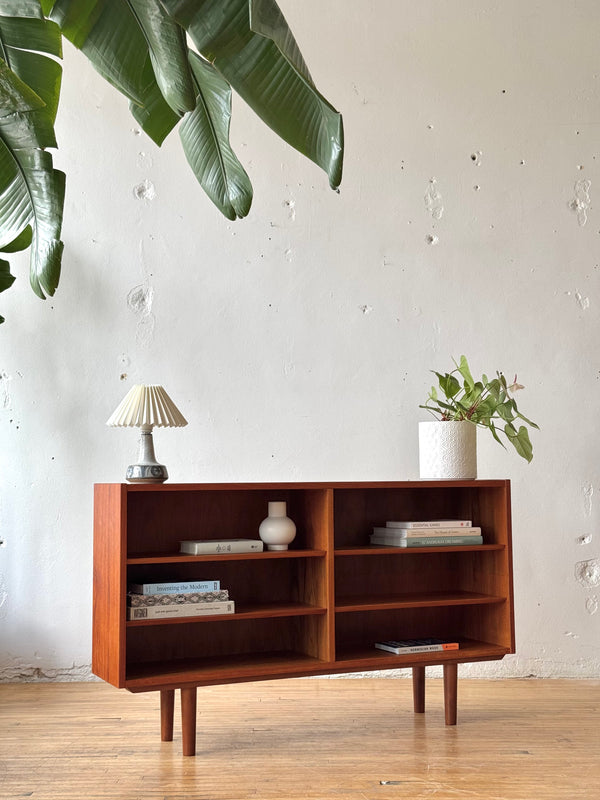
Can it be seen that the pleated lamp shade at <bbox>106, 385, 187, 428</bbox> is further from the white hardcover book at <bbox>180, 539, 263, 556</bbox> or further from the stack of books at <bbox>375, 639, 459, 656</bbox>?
the stack of books at <bbox>375, 639, 459, 656</bbox>

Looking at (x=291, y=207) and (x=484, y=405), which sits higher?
(x=291, y=207)

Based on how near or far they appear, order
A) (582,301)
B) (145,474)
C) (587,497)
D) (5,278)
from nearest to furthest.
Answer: (5,278)
(145,474)
(587,497)
(582,301)

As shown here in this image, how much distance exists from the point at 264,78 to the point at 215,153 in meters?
0.41

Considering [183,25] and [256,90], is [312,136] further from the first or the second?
[183,25]

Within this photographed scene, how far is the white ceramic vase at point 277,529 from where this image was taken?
127 inches

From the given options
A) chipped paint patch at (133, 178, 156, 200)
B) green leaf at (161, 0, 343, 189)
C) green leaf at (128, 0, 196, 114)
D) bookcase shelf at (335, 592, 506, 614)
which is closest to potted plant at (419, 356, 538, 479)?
bookcase shelf at (335, 592, 506, 614)

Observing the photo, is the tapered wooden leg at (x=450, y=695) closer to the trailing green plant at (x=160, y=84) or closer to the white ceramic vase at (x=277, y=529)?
the white ceramic vase at (x=277, y=529)

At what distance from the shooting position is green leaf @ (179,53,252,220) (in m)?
1.39

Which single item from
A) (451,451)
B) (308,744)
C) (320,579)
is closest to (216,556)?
(320,579)

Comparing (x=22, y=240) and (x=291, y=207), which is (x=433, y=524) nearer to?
(x=291, y=207)

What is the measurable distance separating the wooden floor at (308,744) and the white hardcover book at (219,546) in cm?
70

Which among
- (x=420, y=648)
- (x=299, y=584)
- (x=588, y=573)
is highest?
Answer: (x=299, y=584)

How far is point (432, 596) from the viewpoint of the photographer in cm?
352

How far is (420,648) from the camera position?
11.0ft
